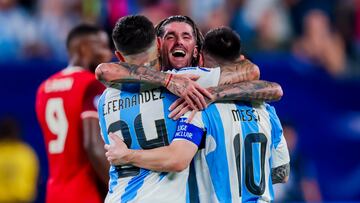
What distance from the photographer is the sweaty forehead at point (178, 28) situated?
20.9ft

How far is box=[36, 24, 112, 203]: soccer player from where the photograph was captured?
298 inches

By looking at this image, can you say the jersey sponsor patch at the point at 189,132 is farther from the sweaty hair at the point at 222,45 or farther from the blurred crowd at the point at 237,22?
the blurred crowd at the point at 237,22

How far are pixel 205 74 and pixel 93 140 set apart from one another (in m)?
1.62

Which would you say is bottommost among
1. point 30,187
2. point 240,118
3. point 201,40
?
point 30,187

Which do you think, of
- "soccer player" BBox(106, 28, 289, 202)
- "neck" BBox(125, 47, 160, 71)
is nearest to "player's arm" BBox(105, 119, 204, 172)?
"soccer player" BBox(106, 28, 289, 202)

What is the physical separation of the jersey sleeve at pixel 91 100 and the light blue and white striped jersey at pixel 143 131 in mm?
1384

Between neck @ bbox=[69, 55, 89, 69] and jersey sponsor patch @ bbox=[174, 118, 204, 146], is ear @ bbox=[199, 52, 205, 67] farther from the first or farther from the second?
neck @ bbox=[69, 55, 89, 69]

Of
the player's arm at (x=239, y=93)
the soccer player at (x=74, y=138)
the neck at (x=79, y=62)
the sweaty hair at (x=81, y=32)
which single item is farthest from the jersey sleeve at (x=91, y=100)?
the player's arm at (x=239, y=93)

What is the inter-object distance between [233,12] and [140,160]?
7.46m

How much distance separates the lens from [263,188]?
6.18 m

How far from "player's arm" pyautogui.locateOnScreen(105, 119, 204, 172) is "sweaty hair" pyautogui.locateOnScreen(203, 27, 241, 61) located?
609mm

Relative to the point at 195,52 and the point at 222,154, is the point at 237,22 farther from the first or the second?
the point at 222,154

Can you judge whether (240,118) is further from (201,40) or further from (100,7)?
(100,7)

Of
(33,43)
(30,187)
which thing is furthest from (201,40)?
(33,43)
